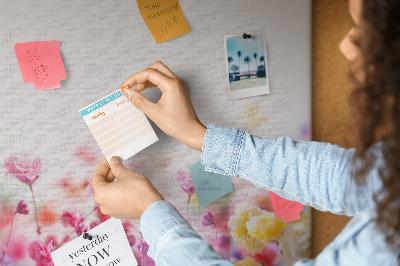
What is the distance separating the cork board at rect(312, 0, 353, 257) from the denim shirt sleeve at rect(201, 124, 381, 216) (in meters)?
0.15

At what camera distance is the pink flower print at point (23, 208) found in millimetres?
687

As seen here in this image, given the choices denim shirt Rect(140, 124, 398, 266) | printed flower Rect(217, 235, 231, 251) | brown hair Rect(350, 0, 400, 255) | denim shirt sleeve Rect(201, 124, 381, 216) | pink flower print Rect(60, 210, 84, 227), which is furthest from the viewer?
printed flower Rect(217, 235, 231, 251)

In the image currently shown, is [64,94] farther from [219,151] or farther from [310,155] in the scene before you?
[310,155]

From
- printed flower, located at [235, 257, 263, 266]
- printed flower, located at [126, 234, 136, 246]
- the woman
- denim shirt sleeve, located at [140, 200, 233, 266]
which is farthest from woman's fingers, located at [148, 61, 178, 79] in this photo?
printed flower, located at [235, 257, 263, 266]

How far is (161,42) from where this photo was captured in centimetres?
71

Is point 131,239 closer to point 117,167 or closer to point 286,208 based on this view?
point 117,167

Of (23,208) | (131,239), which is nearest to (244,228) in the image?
(131,239)

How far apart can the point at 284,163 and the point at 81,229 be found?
17.4 inches

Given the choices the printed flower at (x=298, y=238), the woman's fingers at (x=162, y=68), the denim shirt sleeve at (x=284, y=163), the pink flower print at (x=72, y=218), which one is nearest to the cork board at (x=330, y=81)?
the printed flower at (x=298, y=238)

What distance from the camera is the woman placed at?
39 cm

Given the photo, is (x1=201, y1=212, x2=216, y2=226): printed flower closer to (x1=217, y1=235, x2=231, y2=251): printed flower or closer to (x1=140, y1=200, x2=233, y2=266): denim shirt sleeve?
(x1=217, y1=235, x2=231, y2=251): printed flower

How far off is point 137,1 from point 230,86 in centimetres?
26

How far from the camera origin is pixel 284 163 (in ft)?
2.08

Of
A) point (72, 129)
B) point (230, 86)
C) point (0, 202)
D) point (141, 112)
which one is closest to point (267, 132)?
point (230, 86)
